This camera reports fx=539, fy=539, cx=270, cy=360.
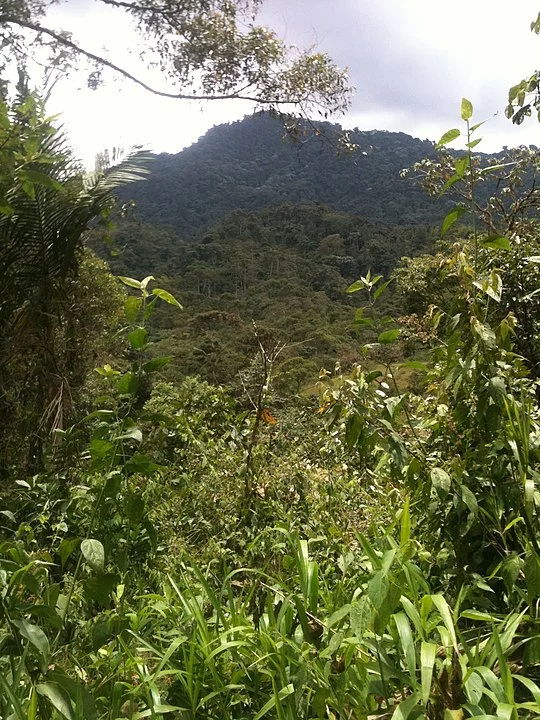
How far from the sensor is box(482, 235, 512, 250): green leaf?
1355mm

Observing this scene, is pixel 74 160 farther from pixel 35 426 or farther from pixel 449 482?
pixel 449 482

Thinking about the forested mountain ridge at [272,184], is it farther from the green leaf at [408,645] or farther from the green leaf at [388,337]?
the green leaf at [408,645]

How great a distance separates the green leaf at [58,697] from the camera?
93 centimetres

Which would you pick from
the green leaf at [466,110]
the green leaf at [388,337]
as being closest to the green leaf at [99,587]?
the green leaf at [388,337]

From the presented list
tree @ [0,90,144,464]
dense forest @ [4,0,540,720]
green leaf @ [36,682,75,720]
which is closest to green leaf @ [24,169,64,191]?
dense forest @ [4,0,540,720]

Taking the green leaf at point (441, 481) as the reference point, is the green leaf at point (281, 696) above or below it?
below

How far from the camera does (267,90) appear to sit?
4.90 metres

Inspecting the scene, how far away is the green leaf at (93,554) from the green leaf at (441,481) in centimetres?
78

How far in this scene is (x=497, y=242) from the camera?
4.53ft

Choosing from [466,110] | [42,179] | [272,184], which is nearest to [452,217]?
[466,110]

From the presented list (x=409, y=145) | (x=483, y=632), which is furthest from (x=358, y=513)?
(x=409, y=145)

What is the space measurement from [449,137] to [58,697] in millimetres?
1523

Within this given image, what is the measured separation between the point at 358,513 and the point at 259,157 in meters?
66.5

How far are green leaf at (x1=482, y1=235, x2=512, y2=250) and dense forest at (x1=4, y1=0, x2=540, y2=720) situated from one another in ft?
0.03
